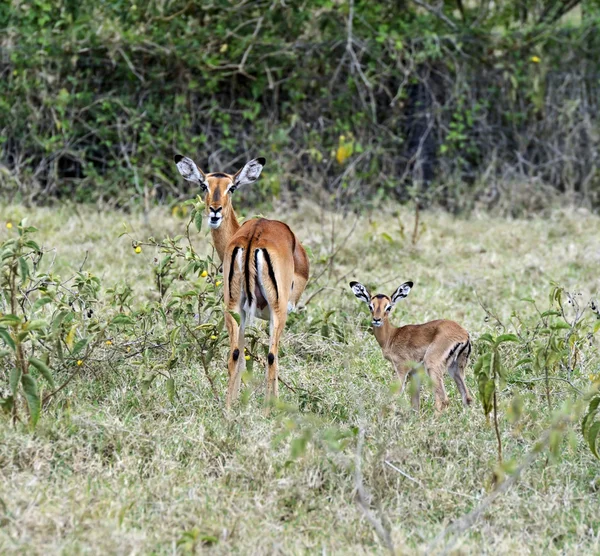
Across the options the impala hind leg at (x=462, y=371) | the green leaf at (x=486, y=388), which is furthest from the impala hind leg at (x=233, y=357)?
the green leaf at (x=486, y=388)

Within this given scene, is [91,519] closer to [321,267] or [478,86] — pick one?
[321,267]

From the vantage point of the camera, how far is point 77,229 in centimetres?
870

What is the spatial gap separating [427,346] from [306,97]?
6.15 metres

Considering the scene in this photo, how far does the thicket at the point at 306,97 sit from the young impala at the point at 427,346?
14.9ft

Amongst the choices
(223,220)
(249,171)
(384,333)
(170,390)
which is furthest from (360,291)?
(170,390)

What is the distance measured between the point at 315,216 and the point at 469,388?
15.1 ft

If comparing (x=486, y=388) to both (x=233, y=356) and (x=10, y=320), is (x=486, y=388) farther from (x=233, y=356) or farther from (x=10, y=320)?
(x=10, y=320)

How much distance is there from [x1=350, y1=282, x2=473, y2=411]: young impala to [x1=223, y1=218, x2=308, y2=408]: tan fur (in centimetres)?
69

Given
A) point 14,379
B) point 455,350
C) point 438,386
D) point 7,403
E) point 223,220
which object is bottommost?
point 438,386

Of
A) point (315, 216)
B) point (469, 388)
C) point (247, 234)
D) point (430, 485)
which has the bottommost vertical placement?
point (315, 216)

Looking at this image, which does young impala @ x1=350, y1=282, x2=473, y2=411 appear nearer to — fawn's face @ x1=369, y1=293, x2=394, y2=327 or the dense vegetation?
fawn's face @ x1=369, y1=293, x2=394, y2=327

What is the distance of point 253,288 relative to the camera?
15.3ft

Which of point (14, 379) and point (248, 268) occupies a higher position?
point (248, 268)

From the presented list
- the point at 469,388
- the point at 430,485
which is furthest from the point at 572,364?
the point at 430,485
